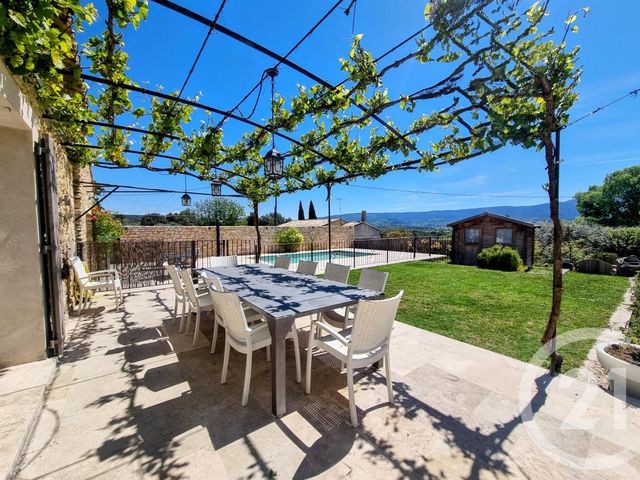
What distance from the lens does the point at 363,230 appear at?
23.9 m

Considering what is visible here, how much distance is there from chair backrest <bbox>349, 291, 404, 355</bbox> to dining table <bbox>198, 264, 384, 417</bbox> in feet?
1.45

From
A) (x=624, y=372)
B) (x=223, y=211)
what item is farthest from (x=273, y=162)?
(x=223, y=211)

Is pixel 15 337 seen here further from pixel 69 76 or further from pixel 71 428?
pixel 69 76

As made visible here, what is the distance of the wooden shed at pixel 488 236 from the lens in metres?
12.9

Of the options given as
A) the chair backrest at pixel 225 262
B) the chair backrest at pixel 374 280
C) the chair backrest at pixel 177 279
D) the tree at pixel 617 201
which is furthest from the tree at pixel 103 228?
the tree at pixel 617 201

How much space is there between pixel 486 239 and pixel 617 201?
2710 centimetres

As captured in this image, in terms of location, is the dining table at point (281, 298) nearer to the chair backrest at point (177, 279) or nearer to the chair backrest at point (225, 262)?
the chair backrest at point (177, 279)

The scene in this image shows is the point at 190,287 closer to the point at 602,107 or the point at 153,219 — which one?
the point at 602,107

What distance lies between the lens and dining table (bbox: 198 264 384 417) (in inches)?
80.0

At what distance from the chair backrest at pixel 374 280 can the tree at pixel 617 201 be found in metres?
37.7

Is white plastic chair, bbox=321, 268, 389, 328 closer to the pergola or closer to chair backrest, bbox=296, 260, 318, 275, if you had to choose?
chair backrest, bbox=296, 260, 318, 275

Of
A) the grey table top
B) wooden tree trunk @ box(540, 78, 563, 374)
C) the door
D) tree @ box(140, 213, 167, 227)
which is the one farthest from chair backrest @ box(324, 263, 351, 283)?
tree @ box(140, 213, 167, 227)

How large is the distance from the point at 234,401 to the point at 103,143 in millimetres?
4840

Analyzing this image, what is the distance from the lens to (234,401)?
7.28ft
